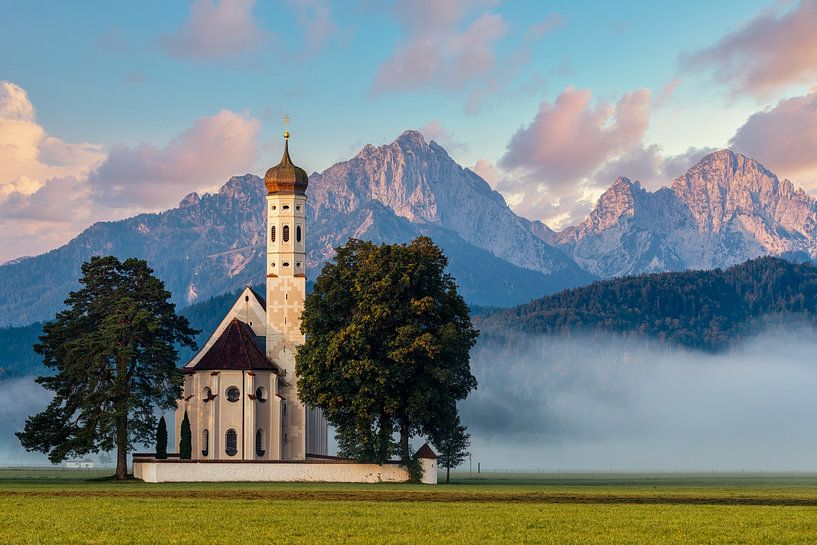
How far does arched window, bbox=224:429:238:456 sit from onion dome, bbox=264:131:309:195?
2381cm

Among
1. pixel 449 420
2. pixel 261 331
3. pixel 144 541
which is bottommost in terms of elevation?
pixel 144 541

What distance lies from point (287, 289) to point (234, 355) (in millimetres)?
8273

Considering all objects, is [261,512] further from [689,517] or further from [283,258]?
[283,258]

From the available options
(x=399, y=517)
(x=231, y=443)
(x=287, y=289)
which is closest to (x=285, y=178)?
(x=287, y=289)

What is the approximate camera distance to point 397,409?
99000 millimetres

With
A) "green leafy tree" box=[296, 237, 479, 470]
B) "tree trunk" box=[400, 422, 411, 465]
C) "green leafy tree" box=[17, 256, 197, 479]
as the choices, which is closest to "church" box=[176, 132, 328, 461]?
"green leafy tree" box=[17, 256, 197, 479]

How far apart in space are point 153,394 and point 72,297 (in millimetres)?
11986

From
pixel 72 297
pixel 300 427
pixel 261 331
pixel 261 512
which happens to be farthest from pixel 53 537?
pixel 261 331

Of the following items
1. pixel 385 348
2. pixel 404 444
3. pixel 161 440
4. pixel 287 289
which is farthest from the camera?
pixel 287 289

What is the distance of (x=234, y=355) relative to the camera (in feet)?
392

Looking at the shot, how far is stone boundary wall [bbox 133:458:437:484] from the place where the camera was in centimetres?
9912

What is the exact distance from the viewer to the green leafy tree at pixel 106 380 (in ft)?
337

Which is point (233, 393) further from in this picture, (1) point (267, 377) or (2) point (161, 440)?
(2) point (161, 440)

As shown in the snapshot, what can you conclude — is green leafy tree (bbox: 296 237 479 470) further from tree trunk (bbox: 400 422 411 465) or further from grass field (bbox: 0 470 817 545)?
grass field (bbox: 0 470 817 545)
